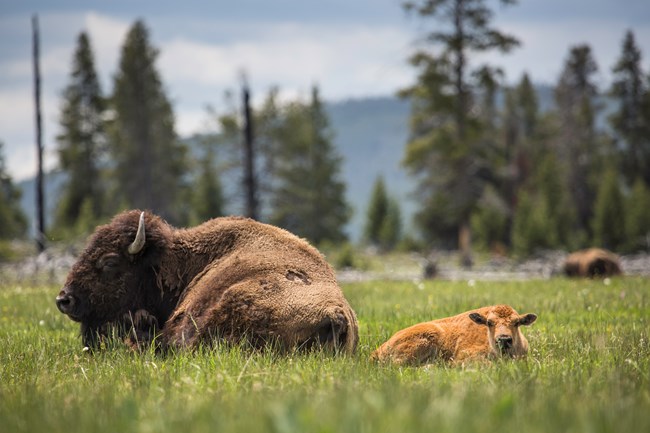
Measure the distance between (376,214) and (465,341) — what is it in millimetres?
63513

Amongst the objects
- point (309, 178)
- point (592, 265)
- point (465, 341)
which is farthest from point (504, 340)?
point (309, 178)

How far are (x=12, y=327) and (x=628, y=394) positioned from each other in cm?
819

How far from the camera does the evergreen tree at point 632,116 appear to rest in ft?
204

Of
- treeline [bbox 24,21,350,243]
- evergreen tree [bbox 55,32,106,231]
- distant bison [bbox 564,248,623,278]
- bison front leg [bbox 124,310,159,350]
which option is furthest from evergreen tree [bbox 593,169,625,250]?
bison front leg [bbox 124,310,159,350]

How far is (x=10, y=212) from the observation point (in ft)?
202

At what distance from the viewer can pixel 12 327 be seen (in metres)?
10.3

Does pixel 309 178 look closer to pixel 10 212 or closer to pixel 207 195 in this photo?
pixel 207 195

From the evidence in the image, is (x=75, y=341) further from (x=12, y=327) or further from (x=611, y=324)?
(x=611, y=324)

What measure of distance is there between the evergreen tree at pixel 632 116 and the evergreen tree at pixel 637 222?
1571cm

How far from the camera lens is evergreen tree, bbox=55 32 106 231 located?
201 ft

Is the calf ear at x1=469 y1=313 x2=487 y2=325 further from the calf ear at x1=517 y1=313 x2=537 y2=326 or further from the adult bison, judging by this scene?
the adult bison

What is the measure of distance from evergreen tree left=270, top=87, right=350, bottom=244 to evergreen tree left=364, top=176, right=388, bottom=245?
5202 mm

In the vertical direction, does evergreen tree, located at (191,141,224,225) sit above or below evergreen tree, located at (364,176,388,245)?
above

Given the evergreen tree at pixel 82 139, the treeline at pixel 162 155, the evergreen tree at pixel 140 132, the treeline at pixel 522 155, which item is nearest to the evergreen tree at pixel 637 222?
the treeline at pixel 522 155
